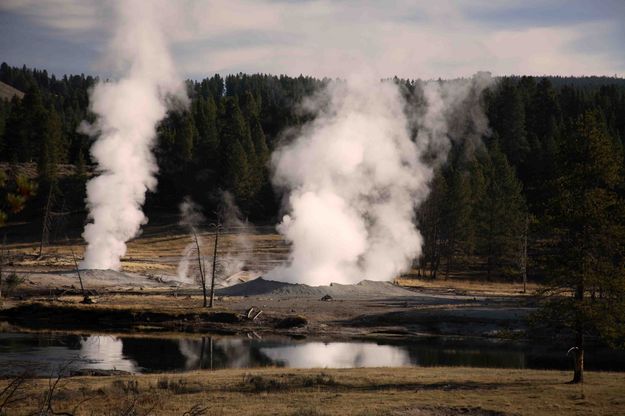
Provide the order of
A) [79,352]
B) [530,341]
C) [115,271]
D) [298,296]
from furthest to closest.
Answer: [115,271] → [298,296] → [530,341] → [79,352]

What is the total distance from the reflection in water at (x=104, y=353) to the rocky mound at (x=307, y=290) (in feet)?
71.1

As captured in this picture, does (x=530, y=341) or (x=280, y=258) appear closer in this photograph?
(x=530, y=341)

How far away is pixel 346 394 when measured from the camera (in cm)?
2705

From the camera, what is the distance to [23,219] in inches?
4926

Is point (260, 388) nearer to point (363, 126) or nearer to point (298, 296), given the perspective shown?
point (298, 296)

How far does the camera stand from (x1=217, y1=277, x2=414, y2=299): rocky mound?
70000mm

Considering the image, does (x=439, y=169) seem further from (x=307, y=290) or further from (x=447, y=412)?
(x=447, y=412)

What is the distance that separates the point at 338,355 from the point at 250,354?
534cm

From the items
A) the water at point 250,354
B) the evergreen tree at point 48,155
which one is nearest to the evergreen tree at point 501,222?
the water at point 250,354

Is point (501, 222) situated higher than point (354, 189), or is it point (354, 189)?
point (354, 189)

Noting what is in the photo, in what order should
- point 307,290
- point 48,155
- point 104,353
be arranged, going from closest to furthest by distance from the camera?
point 104,353 < point 307,290 < point 48,155

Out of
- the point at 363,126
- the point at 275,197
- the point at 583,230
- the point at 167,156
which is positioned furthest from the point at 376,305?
the point at 167,156

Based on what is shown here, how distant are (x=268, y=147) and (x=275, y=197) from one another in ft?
64.4

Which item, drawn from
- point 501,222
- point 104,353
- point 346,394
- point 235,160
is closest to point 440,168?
point 501,222
